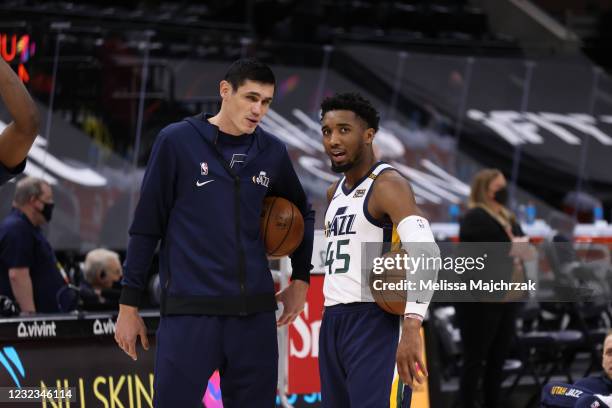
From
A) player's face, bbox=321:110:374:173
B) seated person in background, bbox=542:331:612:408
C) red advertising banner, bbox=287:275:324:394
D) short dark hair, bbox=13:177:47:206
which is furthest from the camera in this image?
short dark hair, bbox=13:177:47:206

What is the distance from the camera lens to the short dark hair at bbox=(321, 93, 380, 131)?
4875 mm

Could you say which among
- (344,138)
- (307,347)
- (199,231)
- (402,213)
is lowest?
(307,347)

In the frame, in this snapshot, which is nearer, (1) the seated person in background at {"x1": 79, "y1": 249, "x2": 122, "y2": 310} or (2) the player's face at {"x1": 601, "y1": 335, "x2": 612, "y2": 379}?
(2) the player's face at {"x1": 601, "y1": 335, "x2": 612, "y2": 379}

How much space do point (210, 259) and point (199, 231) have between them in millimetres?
118

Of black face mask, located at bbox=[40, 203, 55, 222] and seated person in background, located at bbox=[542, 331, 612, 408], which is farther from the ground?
black face mask, located at bbox=[40, 203, 55, 222]

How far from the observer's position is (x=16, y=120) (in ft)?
10.7

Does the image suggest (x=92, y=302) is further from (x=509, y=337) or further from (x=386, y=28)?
(x=386, y=28)

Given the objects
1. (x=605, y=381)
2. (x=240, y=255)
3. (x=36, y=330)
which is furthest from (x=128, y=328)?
(x=605, y=381)

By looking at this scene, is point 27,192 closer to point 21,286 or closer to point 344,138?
point 21,286

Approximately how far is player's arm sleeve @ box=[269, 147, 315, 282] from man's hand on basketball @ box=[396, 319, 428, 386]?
0.61 metres

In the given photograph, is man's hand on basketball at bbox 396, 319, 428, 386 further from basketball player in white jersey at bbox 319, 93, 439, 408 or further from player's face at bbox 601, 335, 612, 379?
player's face at bbox 601, 335, 612, 379

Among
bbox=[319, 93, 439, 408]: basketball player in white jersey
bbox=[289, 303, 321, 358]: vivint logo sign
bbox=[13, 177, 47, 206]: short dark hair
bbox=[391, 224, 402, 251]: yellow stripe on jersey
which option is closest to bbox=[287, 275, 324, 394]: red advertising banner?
bbox=[289, 303, 321, 358]: vivint logo sign

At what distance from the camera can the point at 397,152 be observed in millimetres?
13773

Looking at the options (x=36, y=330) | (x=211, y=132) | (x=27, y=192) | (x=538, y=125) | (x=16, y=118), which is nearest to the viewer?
(x=16, y=118)
